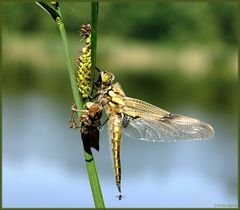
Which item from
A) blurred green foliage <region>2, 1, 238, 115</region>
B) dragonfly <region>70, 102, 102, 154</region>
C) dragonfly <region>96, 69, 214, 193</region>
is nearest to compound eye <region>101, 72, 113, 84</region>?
dragonfly <region>96, 69, 214, 193</region>

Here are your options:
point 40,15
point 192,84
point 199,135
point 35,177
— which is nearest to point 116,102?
point 199,135

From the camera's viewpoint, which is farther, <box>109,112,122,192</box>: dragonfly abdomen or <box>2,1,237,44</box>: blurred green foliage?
<box>2,1,237,44</box>: blurred green foliage

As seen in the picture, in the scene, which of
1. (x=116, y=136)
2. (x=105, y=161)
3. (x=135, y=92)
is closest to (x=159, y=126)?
(x=116, y=136)

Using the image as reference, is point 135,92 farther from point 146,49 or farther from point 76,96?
point 76,96

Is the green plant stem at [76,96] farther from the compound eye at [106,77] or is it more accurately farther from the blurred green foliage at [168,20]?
the blurred green foliage at [168,20]

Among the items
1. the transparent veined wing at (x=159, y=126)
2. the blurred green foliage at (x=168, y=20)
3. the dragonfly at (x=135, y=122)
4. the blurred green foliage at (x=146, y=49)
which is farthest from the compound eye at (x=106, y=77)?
the blurred green foliage at (x=168, y=20)

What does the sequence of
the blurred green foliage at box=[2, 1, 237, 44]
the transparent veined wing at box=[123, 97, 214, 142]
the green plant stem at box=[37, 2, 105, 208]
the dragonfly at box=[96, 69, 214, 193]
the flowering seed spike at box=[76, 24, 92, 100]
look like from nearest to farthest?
the green plant stem at box=[37, 2, 105, 208], the flowering seed spike at box=[76, 24, 92, 100], the dragonfly at box=[96, 69, 214, 193], the transparent veined wing at box=[123, 97, 214, 142], the blurred green foliage at box=[2, 1, 237, 44]

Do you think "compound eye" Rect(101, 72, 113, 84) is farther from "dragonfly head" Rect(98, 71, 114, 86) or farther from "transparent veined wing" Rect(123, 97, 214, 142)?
"transparent veined wing" Rect(123, 97, 214, 142)
